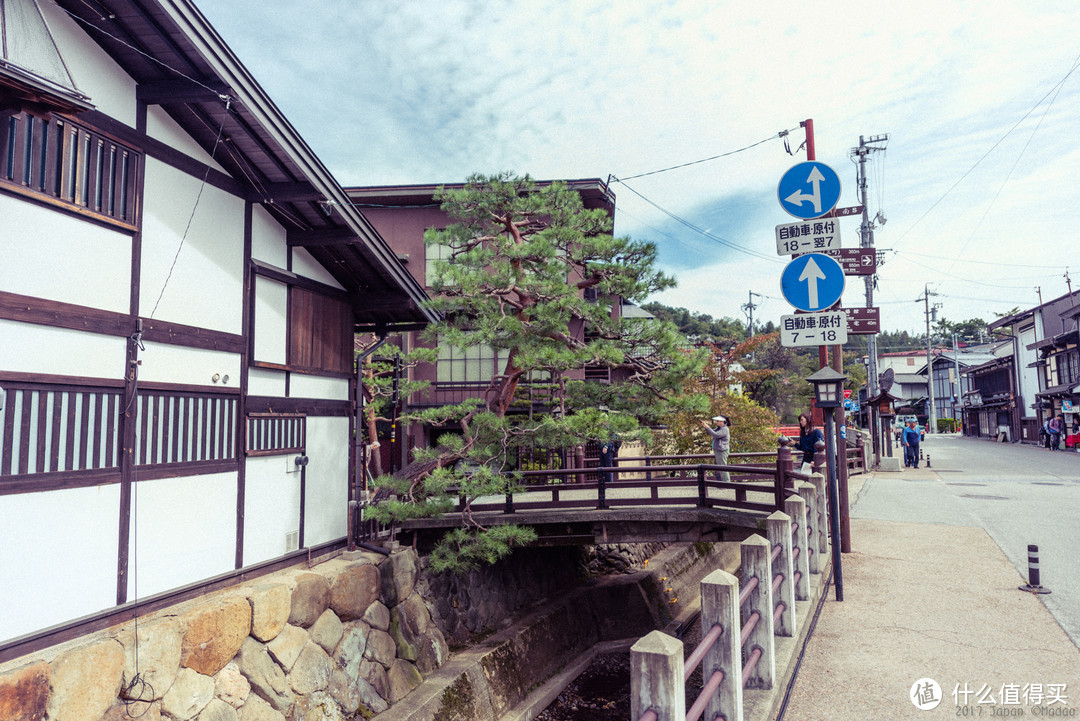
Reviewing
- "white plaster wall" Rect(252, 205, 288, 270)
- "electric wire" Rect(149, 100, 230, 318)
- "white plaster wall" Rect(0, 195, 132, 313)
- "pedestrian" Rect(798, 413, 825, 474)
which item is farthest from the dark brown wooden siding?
"pedestrian" Rect(798, 413, 825, 474)

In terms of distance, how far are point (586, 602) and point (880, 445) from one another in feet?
75.3

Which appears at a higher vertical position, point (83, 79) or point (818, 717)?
point (83, 79)

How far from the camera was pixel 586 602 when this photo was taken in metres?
14.8

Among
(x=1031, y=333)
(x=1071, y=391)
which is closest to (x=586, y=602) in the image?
(x=1071, y=391)

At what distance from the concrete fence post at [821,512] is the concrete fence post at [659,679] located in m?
7.50

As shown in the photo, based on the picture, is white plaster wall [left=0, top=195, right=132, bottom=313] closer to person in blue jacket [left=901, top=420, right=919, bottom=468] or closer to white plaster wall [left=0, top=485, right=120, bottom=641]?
white plaster wall [left=0, top=485, right=120, bottom=641]

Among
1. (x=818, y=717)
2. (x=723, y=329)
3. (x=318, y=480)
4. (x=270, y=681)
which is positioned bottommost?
(x=270, y=681)

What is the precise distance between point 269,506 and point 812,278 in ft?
25.3

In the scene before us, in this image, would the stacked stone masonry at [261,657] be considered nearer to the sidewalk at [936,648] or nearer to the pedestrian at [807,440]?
the sidewalk at [936,648]

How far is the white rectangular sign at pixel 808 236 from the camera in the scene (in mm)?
7590

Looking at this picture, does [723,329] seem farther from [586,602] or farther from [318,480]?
[318,480]

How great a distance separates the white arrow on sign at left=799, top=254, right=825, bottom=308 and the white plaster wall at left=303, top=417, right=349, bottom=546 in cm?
729

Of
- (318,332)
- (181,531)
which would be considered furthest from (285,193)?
(181,531)

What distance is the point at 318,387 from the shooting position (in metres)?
9.83
